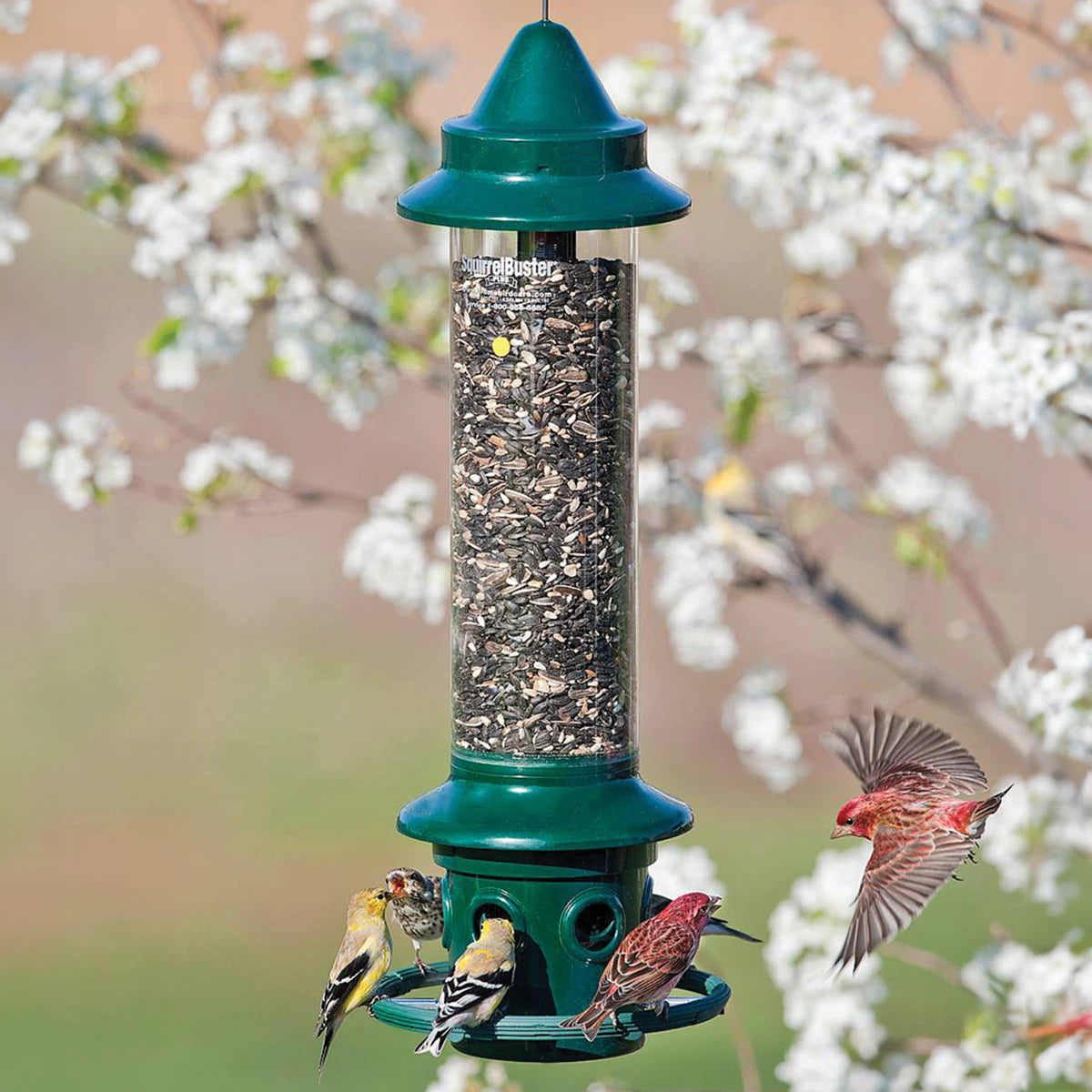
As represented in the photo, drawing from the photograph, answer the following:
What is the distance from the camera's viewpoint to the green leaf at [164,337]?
6957mm

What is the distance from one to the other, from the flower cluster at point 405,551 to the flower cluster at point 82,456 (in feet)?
2.47

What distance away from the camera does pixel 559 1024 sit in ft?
15.0

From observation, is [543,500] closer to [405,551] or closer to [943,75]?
[405,551]

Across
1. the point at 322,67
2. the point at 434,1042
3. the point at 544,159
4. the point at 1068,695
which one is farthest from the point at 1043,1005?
the point at 322,67

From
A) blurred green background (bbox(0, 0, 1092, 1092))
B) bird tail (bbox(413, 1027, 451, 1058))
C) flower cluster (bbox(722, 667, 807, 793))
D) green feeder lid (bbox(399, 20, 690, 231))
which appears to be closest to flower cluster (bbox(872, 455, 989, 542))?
flower cluster (bbox(722, 667, 807, 793))

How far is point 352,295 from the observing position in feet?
23.8

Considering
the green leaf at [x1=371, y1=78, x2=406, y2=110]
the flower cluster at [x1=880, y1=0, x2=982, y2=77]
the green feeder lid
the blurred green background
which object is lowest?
the blurred green background

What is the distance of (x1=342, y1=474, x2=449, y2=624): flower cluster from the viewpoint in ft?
23.8

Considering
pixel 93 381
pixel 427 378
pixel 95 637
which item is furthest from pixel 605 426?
pixel 93 381

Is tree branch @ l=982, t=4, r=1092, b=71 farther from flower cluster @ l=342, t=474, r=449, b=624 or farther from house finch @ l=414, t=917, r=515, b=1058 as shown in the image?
house finch @ l=414, t=917, r=515, b=1058

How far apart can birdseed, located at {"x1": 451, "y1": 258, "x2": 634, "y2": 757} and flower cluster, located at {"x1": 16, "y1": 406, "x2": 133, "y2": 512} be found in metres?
2.42

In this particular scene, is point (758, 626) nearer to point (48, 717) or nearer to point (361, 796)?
point (361, 796)

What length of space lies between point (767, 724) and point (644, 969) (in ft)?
9.85

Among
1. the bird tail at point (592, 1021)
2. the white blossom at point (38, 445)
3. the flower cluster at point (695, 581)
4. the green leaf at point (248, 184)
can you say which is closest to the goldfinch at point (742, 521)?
the flower cluster at point (695, 581)
